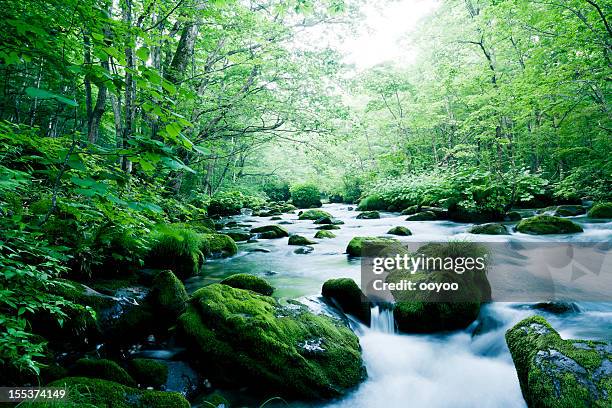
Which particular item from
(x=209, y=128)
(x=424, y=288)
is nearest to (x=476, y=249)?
(x=424, y=288)

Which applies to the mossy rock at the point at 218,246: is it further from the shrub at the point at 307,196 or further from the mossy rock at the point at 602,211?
the shrub at the point at 307,196

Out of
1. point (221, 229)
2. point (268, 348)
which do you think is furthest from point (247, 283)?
point (221, 229)

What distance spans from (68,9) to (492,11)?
1186cm

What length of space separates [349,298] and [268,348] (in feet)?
6.14

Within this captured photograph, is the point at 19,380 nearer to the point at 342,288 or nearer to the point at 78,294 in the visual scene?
the point at 78,294

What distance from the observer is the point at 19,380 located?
242cm

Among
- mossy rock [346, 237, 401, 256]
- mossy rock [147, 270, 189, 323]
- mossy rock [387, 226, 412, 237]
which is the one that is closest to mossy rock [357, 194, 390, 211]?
mossy rock [387, 226, 412, 237]

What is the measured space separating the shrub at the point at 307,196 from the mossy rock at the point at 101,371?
23.2 m

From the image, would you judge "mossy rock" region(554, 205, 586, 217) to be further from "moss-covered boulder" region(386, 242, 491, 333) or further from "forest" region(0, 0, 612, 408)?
"moss-covered boulder" region(386, 242, 491, 333)

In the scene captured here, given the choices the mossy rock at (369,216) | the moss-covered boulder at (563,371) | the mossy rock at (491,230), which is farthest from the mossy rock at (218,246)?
the mossy rock at (369,216)

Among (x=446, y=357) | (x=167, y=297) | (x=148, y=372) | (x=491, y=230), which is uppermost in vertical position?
(x=491, y=230)

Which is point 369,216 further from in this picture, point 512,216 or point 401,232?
point 512,216

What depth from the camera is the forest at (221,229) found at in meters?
2.07

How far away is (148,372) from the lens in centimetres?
303
